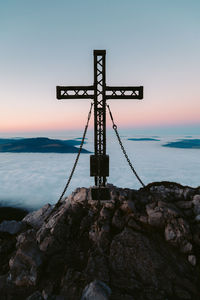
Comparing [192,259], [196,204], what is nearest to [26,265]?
[192,259]

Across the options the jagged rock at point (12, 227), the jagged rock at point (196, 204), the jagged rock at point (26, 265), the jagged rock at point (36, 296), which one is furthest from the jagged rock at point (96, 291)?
the jagged rock at point (12, 227)

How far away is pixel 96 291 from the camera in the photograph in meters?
5.26

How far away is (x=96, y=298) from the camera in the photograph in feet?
16.8

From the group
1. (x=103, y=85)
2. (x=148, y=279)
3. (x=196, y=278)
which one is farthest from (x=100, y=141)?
(x=196, y=278)

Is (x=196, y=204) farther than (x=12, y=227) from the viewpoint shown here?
No

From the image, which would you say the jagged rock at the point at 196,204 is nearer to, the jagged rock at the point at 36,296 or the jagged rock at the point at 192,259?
the jagged rock at the point at 192,259

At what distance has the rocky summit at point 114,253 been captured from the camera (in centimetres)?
573

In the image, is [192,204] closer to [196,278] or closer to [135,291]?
[196,278]

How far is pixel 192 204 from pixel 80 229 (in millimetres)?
6089

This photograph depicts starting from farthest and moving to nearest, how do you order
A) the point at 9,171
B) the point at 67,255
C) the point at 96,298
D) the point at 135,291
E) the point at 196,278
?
the point at 9,171 < the point at 67,255 < the point at 196,278 < the point at 135,291 < the point at 96,298

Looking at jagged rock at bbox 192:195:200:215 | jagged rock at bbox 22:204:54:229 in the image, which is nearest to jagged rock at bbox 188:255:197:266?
jagged rock at bbox 192:195:200:215

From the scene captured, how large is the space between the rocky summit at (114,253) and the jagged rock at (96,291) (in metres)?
0.02

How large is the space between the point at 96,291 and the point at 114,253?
1.69 meters

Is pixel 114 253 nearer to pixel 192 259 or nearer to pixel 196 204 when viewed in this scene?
pixel 192 259
